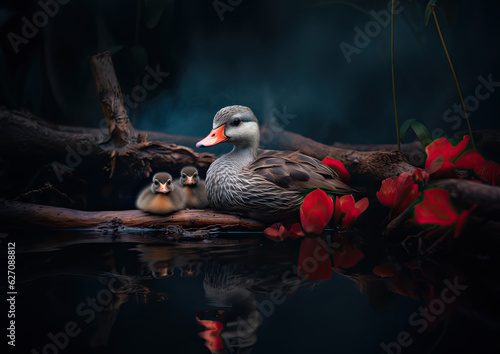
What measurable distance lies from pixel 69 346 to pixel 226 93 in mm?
1452

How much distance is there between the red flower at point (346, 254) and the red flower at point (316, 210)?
81 millimetres

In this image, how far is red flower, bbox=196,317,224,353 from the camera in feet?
1.54

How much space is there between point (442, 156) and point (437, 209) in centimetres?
14

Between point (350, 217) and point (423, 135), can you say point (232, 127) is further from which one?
point (423, 135)

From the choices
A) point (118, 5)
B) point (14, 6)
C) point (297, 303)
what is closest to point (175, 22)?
point (118, 5)

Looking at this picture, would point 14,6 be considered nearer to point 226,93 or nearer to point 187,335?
point 226,93

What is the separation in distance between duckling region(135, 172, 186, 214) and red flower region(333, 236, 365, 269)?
514 mm

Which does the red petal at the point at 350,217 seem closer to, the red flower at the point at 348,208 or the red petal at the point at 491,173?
the red flower at the point at 348,208

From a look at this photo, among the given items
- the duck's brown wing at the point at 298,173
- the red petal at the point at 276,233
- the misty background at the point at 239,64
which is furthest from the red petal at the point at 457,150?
the misty background at the point at 239,64

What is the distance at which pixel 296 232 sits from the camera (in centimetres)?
102

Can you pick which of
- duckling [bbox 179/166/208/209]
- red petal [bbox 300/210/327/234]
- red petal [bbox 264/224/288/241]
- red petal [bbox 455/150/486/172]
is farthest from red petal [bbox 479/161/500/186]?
duckling [bbox 179/166/208/209]

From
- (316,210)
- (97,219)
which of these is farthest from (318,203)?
(97,219)

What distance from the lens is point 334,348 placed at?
18.6 inches

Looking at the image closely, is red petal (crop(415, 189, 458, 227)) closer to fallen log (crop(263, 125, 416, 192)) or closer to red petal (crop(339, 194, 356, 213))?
red petal (crop(339, 194, 356, 213))
